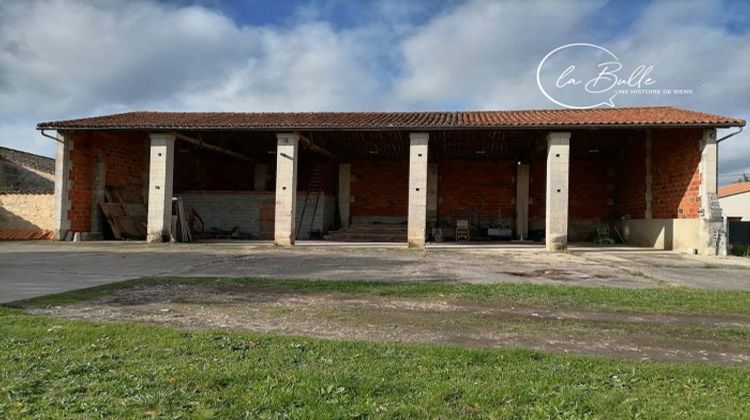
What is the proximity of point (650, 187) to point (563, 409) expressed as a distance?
17.0m

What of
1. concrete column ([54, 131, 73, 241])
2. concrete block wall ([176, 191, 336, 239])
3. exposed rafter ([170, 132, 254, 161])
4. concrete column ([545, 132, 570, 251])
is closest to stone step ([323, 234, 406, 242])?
concrete block wall ([176, 191, 336, 239])

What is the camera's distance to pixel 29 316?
15.3ft

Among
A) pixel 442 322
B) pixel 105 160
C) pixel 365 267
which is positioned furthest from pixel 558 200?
pixel 105 160

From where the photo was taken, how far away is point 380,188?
74.7 ft

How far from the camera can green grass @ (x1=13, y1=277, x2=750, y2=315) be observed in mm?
5758

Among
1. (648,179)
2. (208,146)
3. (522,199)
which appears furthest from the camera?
(522,199)

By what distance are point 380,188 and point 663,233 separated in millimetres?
11784

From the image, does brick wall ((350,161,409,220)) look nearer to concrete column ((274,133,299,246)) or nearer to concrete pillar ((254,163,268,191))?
concrete pillar ((254,163,268,191))

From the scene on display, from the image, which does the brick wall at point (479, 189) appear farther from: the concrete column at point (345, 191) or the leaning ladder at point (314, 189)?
the leaning ladder at point (314, 189)

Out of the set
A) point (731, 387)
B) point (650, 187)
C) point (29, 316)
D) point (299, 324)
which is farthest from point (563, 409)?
point (650, 187)

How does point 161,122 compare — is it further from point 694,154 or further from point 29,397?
point 694,154

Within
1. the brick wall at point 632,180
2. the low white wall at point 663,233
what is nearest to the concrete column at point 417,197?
the low white wall at point 663,233

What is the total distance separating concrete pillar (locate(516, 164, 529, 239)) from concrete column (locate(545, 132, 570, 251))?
23.0ft

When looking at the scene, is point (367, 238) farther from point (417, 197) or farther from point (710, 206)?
point (710, 206)
